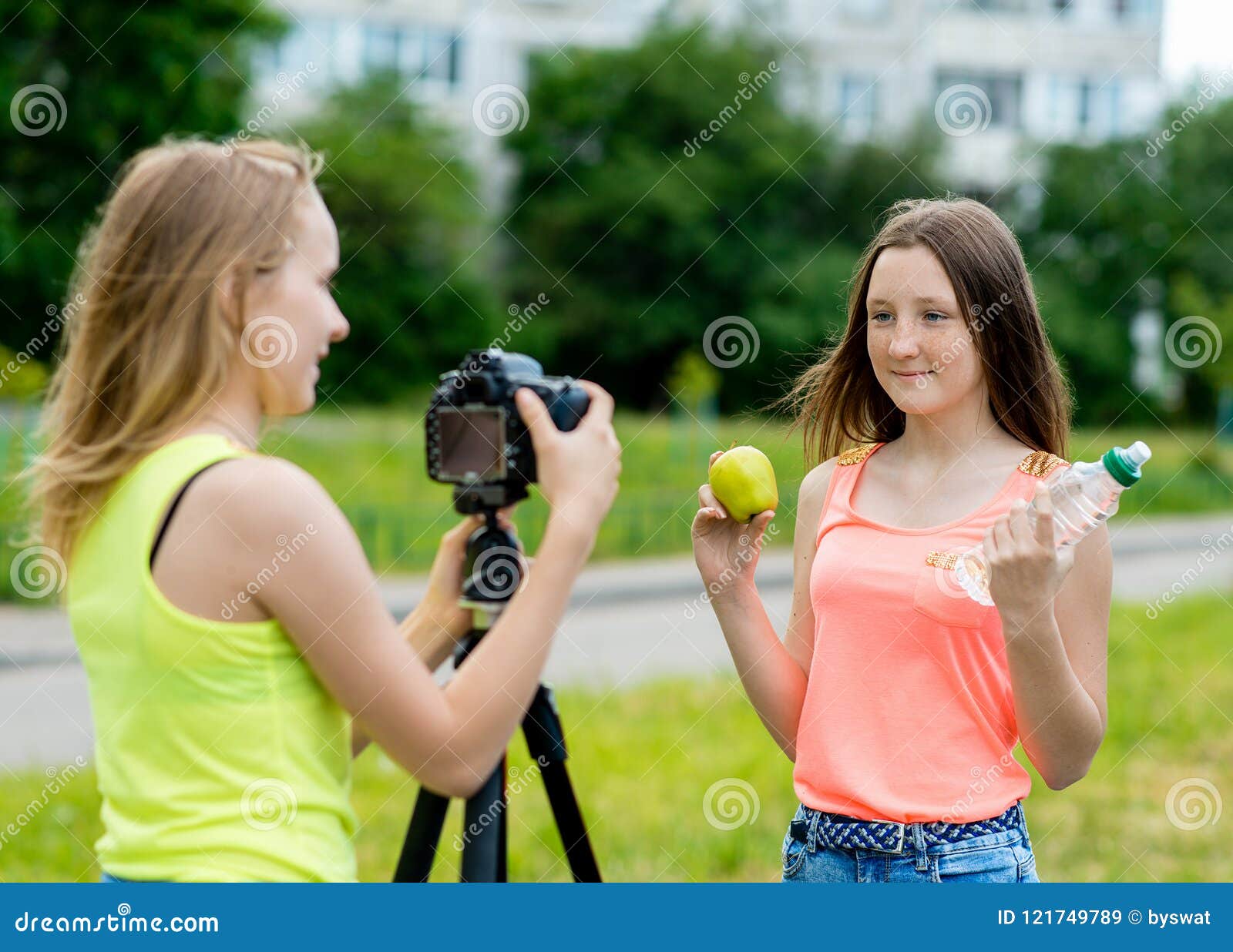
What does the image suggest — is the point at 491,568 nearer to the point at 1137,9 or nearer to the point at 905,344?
the point at 905,344

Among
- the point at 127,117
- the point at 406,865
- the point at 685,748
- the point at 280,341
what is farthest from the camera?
the point at 127,117

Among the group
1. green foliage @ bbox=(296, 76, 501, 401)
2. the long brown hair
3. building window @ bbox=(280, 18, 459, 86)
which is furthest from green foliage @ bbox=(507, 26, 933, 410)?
the long brown hair

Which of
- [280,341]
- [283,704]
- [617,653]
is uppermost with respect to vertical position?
[280,341]

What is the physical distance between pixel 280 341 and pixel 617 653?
6.46m

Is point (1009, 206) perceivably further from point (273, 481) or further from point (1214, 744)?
point (273, 481)

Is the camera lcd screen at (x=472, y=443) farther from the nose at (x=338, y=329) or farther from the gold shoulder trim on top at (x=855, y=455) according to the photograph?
the gold shoulder trim on top at (x=855, y=455)

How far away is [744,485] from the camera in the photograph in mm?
1836

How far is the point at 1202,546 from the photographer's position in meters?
13.9

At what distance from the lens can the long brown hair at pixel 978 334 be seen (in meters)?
1.78

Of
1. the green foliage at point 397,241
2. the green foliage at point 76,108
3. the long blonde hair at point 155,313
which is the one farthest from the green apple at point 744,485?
the green foliage at point 397,241

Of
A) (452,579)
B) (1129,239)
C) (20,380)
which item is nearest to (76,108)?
(20,380)

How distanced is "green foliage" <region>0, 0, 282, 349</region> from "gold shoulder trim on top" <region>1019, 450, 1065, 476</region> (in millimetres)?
12738

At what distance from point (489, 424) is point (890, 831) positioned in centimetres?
84
